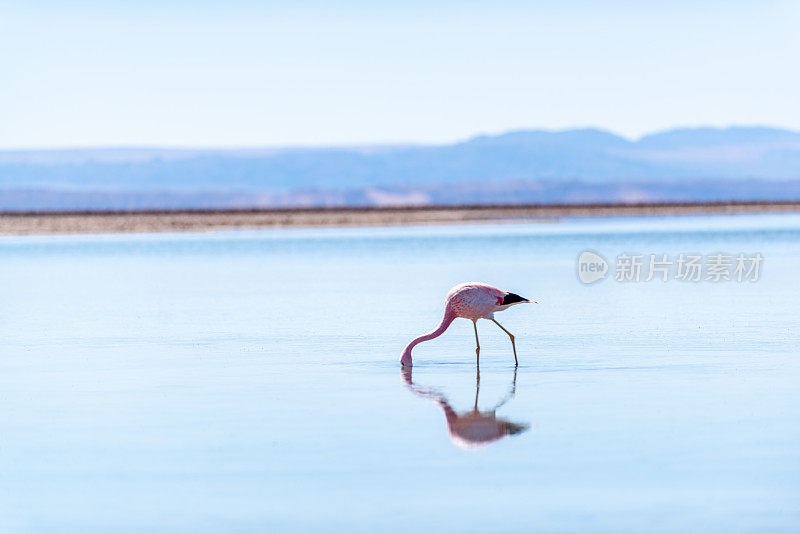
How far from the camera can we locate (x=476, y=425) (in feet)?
31.2

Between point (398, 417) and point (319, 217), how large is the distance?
7435cm

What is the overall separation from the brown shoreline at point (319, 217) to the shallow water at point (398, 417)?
56.6 metres

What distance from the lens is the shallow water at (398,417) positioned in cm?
726

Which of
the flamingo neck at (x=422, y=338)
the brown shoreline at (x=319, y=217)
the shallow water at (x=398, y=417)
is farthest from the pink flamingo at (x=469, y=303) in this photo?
the brown shoreline at (x=319, y=217)

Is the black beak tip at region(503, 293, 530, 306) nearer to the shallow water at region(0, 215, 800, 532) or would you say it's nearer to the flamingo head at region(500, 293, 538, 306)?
the flamingo head at region(500, 293, 538, 306)

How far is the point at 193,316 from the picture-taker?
1897cm

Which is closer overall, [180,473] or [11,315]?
[180,473]

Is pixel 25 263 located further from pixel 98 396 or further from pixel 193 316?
pixel 98 396

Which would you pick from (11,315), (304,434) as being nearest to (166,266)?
(11,315)

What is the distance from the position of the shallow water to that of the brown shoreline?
56.6 metres

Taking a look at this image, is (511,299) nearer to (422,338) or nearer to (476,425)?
(422,338)

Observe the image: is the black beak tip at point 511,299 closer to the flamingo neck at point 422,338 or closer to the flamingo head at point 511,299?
the flamingo head at point 511,299

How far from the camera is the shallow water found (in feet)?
23.8

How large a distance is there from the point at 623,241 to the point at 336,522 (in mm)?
42063
